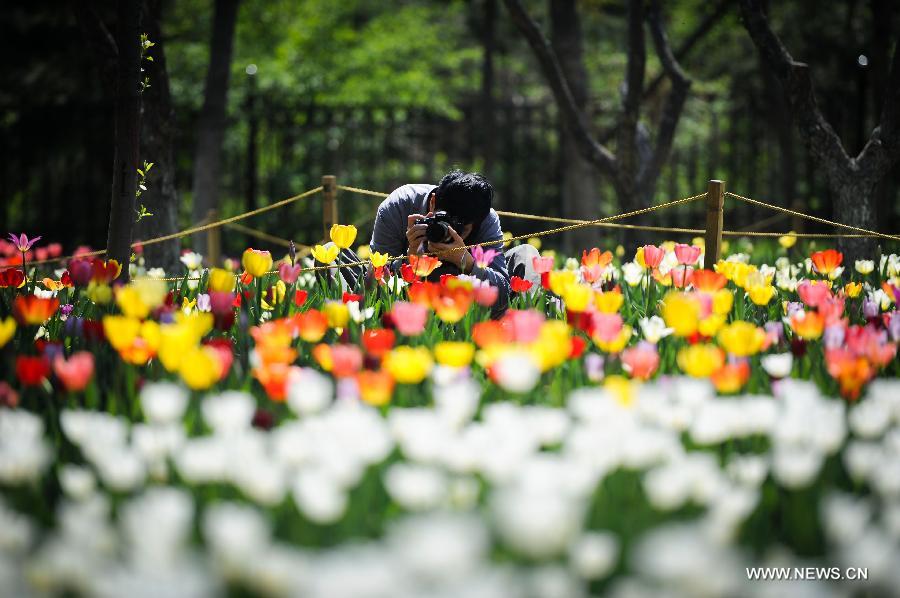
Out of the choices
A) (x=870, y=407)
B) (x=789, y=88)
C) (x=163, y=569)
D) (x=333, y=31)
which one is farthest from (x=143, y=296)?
(x=333, y=31)

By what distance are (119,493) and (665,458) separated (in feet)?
3.19

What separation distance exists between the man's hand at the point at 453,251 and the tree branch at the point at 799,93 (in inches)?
102

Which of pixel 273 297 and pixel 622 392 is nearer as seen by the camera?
pixel 622 392

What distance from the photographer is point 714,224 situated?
391cm

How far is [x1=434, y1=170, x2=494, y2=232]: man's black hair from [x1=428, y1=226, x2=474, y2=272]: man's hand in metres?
0.10

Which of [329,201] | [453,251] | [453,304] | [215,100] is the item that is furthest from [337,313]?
[215,100]

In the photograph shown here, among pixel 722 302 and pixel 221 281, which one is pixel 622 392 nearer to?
pixel 722 302

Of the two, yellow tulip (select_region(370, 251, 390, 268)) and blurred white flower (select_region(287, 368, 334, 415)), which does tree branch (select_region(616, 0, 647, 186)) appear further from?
blurred white flower (select_region(287, 368, 334, 415))

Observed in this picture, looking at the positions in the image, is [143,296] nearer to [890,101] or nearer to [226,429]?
[226,429]

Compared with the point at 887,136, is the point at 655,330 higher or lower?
lower

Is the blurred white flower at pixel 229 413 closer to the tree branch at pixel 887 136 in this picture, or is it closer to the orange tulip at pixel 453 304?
the orange tulip at pixel 453 304

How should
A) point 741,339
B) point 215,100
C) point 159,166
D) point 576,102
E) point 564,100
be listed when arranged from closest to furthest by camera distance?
point 741,339 → point 159,166 → point 564,100 → point 576,102 → point 215,100

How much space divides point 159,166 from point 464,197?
2.53 metres

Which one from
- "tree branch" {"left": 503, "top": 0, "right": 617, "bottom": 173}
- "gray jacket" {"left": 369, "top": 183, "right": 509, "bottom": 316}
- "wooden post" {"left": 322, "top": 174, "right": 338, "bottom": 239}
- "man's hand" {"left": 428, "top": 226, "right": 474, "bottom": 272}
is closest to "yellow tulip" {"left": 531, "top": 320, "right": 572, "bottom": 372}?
"man's hand" {"left": 428, "top": 226, "right": 474, "bottom": 272}
